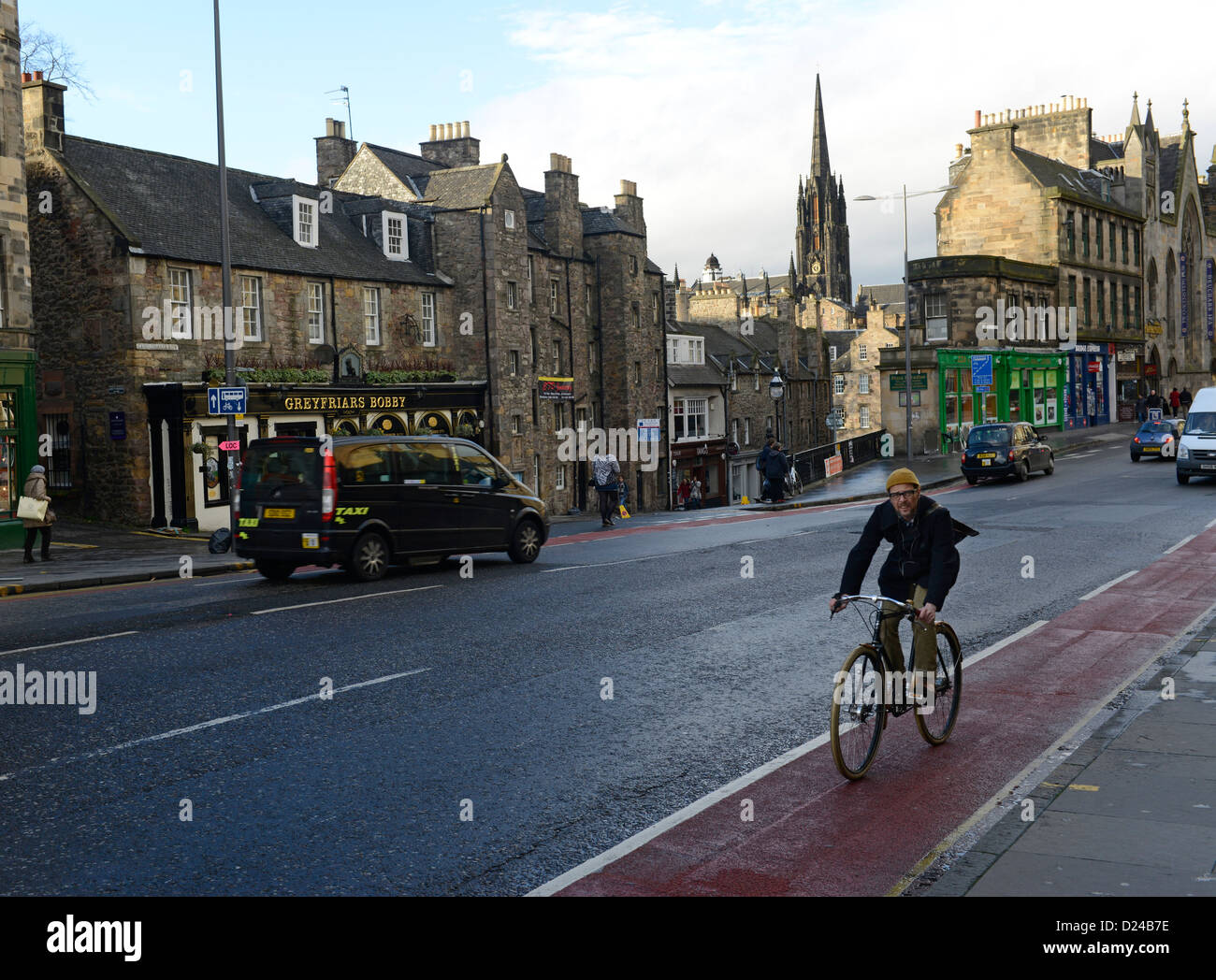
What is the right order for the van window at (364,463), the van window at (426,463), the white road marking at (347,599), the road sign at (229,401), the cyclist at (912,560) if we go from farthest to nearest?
the road sign at (229,401)
the van window at (426,463)
the van window at (364,463)
the white road marking at (347,599)
the cyclist at (912,560)

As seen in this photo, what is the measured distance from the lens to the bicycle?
708 centimetres

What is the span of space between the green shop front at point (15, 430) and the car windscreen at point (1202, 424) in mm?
26563

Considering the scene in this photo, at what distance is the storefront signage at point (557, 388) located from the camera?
4512cm

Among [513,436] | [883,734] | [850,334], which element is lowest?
[883,734]

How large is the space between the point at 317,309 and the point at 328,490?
19.1 meters

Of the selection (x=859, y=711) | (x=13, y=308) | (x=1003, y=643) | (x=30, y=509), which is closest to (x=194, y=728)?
(x=859, y=711)

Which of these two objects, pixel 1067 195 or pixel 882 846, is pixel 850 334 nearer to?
pixel 1067 195

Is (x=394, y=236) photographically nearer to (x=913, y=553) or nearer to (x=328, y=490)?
(x=328, y=490)

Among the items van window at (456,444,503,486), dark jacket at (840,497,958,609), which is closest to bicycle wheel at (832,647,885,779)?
dark jacket at (840,497,958,609)

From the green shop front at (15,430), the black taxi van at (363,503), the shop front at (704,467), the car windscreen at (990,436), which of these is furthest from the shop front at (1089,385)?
the green shop front at (15,430)

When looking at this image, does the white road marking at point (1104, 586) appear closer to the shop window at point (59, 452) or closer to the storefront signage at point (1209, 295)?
the shop window at point (59, 452)

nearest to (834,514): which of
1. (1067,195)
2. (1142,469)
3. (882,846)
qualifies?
(1142,469)

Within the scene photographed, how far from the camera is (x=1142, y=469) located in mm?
34750

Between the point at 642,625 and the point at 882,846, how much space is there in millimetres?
6567
